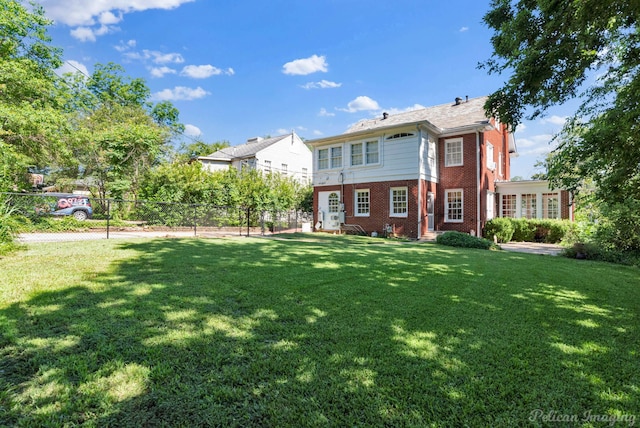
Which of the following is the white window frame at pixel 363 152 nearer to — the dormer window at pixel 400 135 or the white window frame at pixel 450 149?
the dormer window at pixel 400 135

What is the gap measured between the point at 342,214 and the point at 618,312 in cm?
1369

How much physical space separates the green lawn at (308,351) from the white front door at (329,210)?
41.2 feet

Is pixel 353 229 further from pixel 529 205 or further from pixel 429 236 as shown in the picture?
pixel 529 205

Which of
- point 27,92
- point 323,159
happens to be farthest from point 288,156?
point 27,92

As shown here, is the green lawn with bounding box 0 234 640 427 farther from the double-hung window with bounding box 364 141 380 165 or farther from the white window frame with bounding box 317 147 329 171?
the white window frame with bounding box 317 147 329 171

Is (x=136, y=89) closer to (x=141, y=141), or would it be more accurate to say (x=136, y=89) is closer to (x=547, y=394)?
(x=141, y=141)

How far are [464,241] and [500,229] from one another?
3.95 m

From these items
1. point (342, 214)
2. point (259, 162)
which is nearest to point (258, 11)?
point (342, 214)

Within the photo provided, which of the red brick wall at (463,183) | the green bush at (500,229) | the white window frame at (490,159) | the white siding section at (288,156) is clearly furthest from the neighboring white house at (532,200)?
the white siding section at (288,156)

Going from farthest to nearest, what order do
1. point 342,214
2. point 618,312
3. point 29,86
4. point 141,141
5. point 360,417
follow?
point 141,141 → point 342,214 → point 29,86 → point 618,312 → point 360,417

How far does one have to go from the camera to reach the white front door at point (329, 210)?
1767 centimetres

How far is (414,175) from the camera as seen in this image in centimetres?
1492

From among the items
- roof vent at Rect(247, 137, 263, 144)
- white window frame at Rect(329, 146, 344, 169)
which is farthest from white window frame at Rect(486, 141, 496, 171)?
roof vent at Rect(247, 137, 263, 144)

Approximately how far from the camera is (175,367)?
232 cm
